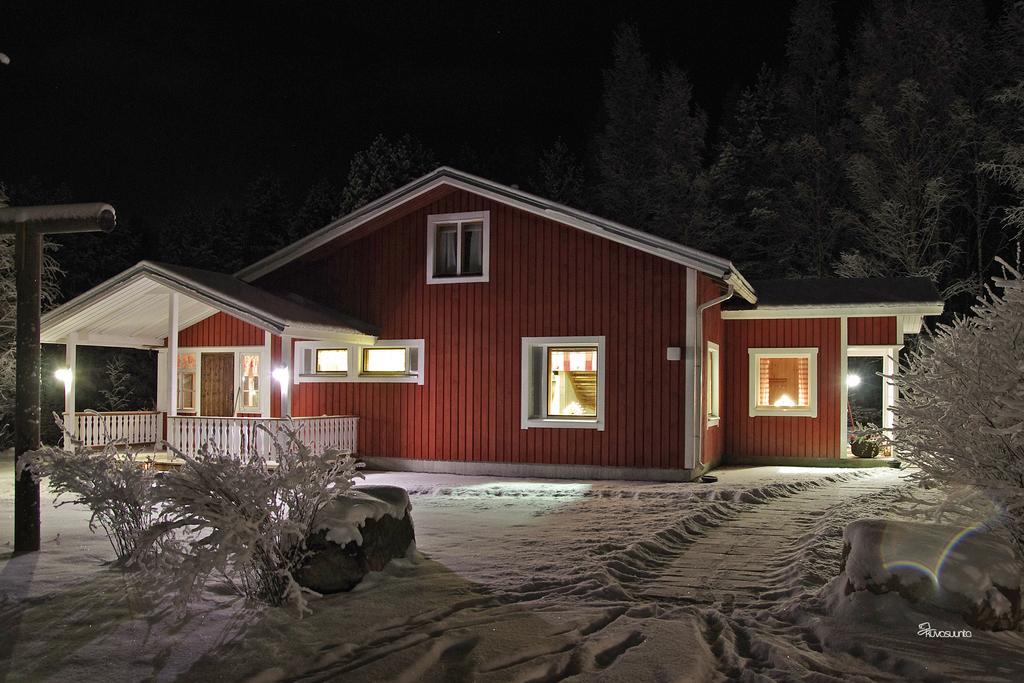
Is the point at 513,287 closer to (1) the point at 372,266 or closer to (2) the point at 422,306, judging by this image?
(2) the point at 422,306

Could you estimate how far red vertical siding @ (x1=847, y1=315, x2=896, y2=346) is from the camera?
1633cm

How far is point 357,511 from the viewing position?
6879 millimetres

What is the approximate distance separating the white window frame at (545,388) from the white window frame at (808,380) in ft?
13.8

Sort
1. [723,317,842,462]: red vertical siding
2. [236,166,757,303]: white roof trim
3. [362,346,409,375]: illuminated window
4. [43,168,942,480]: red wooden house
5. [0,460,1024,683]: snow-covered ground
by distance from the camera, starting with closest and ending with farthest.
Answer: [0,460,1024,683]: snow-covered ground → [236,166,757,303]: white roof trim → [43,168,942,480]: red wooden house → [362,346,409,375]: illuminated window → [723,317,842,462]: red vertical siding

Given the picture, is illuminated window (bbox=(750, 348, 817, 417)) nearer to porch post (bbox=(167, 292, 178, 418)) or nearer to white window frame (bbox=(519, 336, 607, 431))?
white window frame (bbox=(519, 336, 607, 431))

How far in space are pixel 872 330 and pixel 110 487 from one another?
45.5 feet

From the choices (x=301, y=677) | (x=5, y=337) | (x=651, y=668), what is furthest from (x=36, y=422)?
(x=5, y=337)

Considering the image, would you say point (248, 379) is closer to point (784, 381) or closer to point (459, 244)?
point (459, 244)

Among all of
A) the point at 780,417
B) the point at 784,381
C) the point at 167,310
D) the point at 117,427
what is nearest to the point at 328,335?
the point at 167,310

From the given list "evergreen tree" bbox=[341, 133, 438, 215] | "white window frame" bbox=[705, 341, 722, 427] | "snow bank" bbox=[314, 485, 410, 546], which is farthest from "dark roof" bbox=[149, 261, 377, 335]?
"evergreen tree" bbox=[341, 133, 438, 215]

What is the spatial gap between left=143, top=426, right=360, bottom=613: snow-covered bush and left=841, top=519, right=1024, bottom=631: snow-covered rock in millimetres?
3787

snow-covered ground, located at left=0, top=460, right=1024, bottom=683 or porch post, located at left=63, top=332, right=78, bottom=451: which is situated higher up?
porch post, located at left=63, top=332, right=78, bottom=451

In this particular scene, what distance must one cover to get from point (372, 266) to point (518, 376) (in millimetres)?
3605

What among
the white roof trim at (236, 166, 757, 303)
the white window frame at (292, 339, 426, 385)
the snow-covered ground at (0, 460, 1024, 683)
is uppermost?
the white roof trim at (236, 166, 757, 303)
